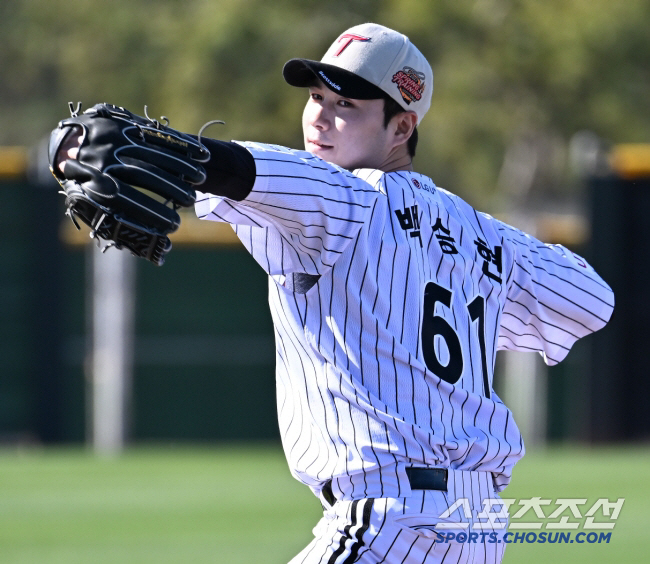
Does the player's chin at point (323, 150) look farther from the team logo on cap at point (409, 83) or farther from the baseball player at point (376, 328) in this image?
the team logo on cap at point (409, 83)

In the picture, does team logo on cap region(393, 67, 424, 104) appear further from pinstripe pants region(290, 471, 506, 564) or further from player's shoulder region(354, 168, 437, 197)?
pinstripe pants region(290, 471, 506, 564)

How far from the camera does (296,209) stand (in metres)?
2.71

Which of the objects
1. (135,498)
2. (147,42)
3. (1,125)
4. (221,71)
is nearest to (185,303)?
(135,498)

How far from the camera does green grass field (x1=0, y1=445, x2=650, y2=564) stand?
23.0 feet

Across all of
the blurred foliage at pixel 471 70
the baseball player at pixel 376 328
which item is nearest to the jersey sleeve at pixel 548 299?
the baseball player at pixel 376 328

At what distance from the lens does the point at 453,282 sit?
3.11 meters

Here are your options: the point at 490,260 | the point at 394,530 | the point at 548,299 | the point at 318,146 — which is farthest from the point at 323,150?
the point at 394,530

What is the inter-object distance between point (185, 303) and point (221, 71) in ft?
45.4

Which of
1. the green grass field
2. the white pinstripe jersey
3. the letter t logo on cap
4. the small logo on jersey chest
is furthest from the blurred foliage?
the white pinstripe jersey

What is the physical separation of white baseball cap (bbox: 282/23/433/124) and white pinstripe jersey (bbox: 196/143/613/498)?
240 mm

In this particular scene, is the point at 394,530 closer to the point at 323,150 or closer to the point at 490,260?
the point at 490,260

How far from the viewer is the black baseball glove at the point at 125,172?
97.8 inches

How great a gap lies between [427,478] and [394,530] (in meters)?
0.15

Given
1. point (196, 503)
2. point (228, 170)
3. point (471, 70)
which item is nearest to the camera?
point (228, 170)
